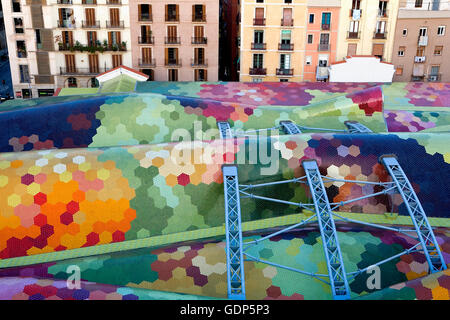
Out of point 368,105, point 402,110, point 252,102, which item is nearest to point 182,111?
point 252,102

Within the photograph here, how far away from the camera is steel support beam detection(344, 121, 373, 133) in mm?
20939

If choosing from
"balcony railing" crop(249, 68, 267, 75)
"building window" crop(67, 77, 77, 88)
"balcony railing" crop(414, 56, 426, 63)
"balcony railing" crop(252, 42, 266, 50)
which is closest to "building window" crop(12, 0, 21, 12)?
"building window" crop(67, 77, 77, 88)

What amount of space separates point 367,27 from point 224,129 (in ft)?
85.9

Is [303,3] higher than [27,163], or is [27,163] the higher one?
[303,3]

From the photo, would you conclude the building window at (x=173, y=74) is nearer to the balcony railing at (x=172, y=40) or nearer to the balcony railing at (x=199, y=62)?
the balcony railing at (x=199, y=62)

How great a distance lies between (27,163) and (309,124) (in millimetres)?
13447

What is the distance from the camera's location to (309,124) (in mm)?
22562

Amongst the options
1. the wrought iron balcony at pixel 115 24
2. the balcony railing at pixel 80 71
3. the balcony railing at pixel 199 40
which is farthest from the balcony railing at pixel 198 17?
the balcony railing at pixel 80 71

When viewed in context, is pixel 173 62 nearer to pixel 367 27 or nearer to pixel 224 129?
pixel 367 27

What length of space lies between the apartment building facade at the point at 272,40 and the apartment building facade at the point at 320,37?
60 centimetres

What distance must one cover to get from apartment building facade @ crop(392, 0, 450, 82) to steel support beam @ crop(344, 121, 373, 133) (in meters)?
23.4

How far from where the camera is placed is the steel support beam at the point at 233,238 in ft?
36.9

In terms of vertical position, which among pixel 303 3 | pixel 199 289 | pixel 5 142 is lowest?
pixel 199 289

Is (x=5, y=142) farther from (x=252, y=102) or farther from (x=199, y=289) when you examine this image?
(x=252, y=102)
